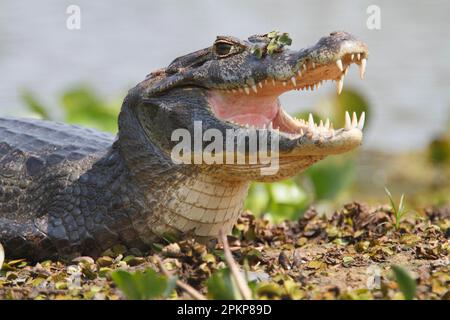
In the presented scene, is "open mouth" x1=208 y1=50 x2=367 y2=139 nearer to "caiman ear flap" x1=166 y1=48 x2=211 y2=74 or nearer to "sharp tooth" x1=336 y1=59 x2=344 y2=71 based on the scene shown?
"sharp tooth" x1=336 y1=59 x2=344 y2=71

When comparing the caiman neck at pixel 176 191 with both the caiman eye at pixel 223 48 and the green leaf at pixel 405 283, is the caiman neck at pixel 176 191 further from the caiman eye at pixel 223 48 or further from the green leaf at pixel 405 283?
the green leaf at pixel 405 283

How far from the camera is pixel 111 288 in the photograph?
4250mm

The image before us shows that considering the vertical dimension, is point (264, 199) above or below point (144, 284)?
below

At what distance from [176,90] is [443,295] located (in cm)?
197

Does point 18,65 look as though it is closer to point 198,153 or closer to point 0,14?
point 0,14

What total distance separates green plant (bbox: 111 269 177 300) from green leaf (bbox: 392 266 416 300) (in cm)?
95

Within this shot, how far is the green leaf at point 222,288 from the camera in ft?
12.3

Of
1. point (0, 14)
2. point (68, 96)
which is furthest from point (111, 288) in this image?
point (0, 14)

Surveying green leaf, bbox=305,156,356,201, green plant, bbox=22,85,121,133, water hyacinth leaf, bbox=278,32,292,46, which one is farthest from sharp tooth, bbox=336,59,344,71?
green plant, bbox=22,85,121,133

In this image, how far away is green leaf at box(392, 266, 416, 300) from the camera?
12.1 feet

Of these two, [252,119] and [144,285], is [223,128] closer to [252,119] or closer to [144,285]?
[252,119]

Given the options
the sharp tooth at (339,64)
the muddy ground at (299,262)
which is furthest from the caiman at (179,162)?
the muddy ground at (299,262)

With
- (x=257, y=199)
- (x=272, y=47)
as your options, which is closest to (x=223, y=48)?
(x=272, y=47)

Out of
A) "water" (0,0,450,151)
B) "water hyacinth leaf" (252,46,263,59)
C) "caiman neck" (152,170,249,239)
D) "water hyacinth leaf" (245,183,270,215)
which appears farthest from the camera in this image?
"water" (0,0,450,151)
